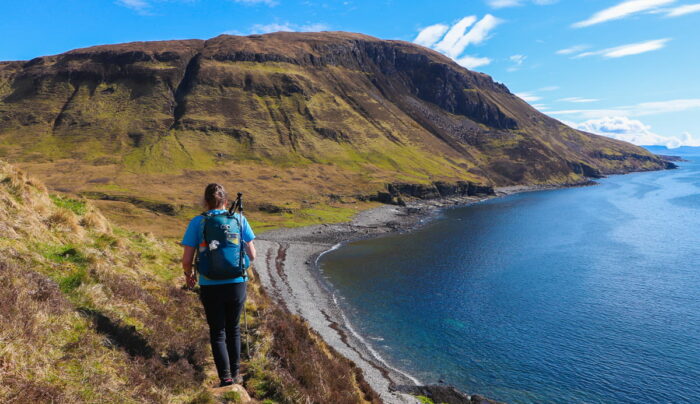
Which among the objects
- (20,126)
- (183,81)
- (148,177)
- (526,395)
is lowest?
(526,395)

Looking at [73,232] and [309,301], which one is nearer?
[73,232]

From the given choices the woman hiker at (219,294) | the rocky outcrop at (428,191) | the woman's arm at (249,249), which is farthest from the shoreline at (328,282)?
the woman's arm at (249,249)

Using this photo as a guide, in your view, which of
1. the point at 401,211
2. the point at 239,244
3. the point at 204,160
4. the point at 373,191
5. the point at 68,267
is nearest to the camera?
the point at 239,244

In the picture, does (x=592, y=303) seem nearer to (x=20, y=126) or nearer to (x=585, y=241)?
(x=585, y=241)

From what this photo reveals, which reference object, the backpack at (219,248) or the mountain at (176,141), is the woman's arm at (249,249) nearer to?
the backpack at (219,248)

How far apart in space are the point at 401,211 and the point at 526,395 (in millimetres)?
95453

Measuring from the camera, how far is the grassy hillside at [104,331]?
6.45 meters

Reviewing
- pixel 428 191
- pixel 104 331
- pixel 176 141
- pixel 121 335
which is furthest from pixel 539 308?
pixel 176 141

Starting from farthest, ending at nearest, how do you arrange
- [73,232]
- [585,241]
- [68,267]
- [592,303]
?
1. [585,241]
2. [592,303]
3. [73,232]
4. [68,267]

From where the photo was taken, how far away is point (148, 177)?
125688 millimetres

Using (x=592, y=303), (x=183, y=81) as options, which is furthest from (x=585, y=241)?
(x=183, y=81)

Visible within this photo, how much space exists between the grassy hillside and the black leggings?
0.75 meters

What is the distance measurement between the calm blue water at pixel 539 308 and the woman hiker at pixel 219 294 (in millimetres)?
27490

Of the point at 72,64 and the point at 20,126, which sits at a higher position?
the point at 72,64
